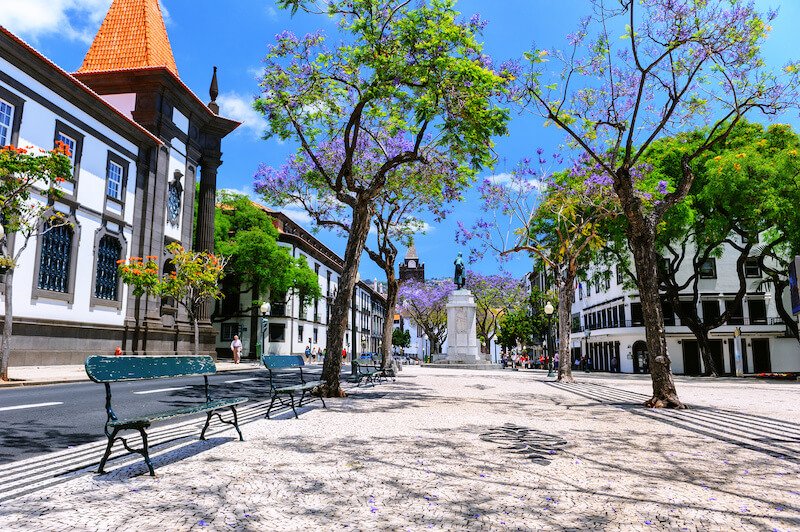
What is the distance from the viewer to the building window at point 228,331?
51612mm

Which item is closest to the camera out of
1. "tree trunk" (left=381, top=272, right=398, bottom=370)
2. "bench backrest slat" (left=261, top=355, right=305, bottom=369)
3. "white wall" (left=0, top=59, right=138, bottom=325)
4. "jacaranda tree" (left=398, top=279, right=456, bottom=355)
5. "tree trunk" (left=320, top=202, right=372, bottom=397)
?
"bench backrest slat" (left=261, top=355, right=305, bottom=369)

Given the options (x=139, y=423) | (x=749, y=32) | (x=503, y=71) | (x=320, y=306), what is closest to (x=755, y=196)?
(x=749, y=32)

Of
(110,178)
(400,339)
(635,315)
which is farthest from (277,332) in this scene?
(400,339)

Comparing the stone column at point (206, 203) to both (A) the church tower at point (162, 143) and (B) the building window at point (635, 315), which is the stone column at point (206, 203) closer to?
(A) the church tower at point (162, 143)

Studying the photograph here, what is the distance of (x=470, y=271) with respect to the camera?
5556 cm

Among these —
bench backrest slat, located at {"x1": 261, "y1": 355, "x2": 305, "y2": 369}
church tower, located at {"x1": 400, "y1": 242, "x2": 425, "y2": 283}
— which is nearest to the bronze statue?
bench backrest slat, located at {"x1": 261, "y1": 355, "x2": 305, "y2": 369}

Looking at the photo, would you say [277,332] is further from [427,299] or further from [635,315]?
[635,315]

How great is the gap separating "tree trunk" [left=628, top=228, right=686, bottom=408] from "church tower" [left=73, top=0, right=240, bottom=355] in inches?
938

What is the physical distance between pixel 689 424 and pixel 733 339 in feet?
129

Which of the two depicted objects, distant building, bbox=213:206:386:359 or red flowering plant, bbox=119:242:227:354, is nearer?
red flowering plant, bbox=119:242:227:354

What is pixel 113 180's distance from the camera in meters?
27.8

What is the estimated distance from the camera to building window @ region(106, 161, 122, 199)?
2731 centimetres

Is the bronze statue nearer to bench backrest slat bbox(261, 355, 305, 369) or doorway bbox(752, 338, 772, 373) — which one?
doorway bbox(752, 338, 772, 373)

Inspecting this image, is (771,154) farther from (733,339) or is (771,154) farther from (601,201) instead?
(733,339)
